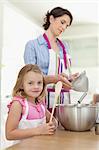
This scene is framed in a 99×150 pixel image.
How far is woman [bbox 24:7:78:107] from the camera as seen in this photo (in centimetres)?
133

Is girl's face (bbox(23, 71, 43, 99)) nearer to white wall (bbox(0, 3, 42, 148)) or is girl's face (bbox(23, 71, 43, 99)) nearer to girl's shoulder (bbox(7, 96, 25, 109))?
girl's shoulder (bbox(7, 96, 25, 109))

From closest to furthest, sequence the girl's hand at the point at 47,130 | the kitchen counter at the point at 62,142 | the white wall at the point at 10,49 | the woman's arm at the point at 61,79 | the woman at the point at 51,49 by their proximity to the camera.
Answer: the kitchen counter at the point at 62,142 < the girl's hand at the point at 47,130 < the woman's arm at the point at 61,79 < the woman at the point at 51,49 < the white wall at the point at 10,49

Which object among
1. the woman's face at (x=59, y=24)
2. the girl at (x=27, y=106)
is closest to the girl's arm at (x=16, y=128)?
the girl at (x=27, y=106)

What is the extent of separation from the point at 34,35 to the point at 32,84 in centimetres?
307

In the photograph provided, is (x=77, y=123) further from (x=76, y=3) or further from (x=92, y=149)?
(x=76, y=3)

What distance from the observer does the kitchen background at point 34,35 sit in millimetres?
3273

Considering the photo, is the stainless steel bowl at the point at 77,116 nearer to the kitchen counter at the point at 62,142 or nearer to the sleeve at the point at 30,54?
the kitchen counter at the point at 62,142

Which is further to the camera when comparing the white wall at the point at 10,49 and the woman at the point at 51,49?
the white wall at the point at 10,49

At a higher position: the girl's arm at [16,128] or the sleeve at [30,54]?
the sleeve at [30,54]

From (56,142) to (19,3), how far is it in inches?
123

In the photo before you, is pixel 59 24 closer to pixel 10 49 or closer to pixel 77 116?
pixel 77 116

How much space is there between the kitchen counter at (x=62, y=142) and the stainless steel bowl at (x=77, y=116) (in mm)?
54

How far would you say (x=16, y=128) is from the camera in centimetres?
102

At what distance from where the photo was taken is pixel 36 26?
14.1ft
